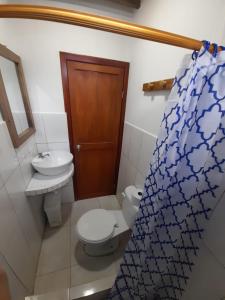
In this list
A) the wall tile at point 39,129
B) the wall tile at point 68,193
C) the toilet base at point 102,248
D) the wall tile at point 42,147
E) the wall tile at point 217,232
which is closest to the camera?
the wall tile at point 217,232

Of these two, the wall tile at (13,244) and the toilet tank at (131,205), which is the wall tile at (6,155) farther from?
the toilet tank at (131,205)

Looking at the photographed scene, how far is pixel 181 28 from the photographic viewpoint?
874 millimetres

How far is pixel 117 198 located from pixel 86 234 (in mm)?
1028

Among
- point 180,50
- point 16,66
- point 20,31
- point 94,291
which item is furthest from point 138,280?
point 20,31

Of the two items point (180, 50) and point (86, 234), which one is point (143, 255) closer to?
point (86, 234)

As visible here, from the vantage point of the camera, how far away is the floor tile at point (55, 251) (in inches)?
52.8

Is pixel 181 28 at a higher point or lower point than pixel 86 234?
higher

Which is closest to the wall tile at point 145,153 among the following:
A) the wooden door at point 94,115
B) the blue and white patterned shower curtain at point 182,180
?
the blue and white patterned shower curtain at point 182,180

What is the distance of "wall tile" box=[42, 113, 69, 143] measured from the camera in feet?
5.16

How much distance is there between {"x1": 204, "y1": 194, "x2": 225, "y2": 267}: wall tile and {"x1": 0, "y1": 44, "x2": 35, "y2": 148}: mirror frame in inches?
51.3

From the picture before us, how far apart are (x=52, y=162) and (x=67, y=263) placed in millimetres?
1041

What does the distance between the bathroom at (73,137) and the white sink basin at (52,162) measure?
2.8 inches

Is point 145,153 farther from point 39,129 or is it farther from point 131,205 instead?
point 39,129

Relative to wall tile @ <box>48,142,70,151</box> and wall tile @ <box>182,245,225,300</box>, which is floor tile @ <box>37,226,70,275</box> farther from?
wall tile @ <box>182,245,225,300</box>
